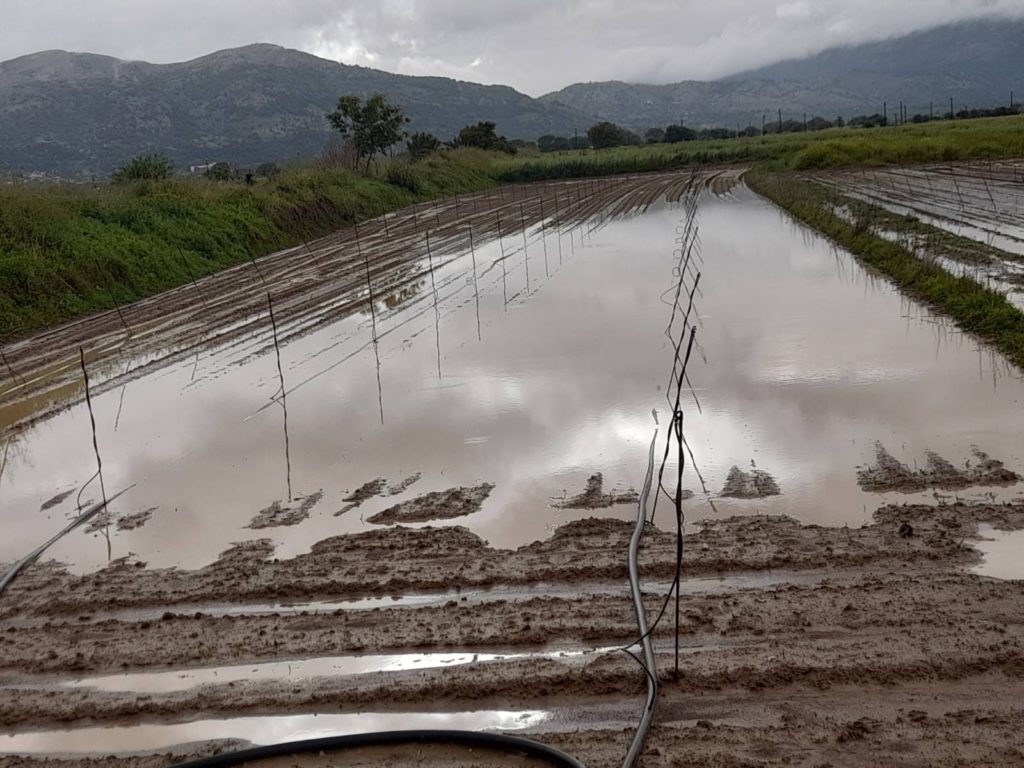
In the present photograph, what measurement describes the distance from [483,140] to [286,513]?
2170 inches

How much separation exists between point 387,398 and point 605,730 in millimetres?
5548

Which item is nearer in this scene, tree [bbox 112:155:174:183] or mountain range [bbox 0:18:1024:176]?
tree [bbox 112:155:174:183]

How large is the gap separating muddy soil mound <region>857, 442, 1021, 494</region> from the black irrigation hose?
3312mm

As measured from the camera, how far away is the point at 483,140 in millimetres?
58875

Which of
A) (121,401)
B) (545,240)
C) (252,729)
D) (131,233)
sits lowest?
(252,729)

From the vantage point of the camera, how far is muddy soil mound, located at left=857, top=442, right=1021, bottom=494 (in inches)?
228

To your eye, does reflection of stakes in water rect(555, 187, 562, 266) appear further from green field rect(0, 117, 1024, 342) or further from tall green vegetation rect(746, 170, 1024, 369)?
green field rect(0, 117, 1024, 342)

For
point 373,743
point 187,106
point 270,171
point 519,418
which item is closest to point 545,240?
point 519,418

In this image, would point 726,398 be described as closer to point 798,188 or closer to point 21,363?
point 21,363

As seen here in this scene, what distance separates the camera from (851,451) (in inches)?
258

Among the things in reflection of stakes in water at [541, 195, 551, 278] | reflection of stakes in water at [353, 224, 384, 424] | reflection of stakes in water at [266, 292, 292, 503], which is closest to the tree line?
reflection of stakes in water at [353, 224, 384, 424]

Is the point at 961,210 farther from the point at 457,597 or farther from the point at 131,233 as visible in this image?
the point at 457,597

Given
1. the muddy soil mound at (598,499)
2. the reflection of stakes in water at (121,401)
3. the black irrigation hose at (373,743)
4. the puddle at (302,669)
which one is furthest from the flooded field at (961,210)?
the reflection of stakes in water at (121,401)

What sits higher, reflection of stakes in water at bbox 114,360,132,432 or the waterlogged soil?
reflection of stakes in water at bbox 114,360,132,432
